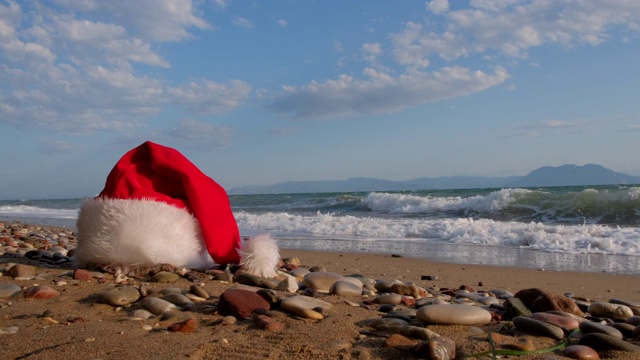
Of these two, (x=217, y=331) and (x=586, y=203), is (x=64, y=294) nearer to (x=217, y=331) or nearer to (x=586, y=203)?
(x=217, y=331)

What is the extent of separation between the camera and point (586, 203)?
1527 cm

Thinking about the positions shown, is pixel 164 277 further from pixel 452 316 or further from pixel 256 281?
pixel 452 316

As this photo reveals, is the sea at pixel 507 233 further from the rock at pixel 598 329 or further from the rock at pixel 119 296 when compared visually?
the rock at pixel 119 296

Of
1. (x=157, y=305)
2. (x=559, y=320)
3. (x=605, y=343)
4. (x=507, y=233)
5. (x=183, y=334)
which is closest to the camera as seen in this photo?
(x=605, y=343)

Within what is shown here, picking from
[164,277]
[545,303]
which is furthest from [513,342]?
[164,277]

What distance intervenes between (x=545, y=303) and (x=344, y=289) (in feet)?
4.17

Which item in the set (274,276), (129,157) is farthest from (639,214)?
(129,157)

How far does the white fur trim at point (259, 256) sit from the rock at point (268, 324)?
4.64 ft

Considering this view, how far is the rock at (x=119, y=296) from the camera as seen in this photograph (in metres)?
3.00

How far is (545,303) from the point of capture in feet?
10.4

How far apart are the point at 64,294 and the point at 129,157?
1236mm

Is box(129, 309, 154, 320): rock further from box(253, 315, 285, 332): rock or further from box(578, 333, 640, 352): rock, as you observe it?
box(578, 333, 640, 352): rock

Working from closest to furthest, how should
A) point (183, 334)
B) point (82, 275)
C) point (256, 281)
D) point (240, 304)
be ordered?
point (183, 334) → point (240, 304) → point (82, 275) → point (256, 281)

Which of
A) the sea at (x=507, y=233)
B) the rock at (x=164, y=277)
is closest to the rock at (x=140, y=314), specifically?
the rock at (x=164, y=277)
